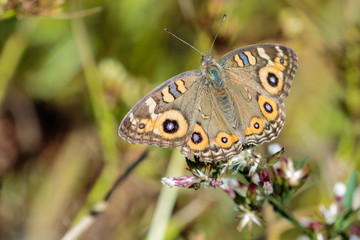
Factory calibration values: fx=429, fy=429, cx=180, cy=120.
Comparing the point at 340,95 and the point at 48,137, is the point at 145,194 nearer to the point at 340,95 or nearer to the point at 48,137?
the point at 48,137

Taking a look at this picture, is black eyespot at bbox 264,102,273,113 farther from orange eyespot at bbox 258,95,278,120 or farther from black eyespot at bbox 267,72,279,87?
black eyespot at bbox 267,72,279,87

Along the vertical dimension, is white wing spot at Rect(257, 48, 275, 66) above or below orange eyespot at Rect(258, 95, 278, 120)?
above

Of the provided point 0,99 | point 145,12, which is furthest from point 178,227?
point 145,12

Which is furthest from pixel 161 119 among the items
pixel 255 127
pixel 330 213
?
pixel 330 213

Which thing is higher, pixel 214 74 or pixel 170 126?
pixel 214 74

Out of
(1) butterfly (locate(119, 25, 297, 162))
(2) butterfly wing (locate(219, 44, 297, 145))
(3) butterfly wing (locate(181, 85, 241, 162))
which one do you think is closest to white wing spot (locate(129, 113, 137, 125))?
(1) butterfly (locate(119, 25, 297, 162))

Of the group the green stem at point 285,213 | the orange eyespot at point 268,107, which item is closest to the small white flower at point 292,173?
the green stem at point 285,213

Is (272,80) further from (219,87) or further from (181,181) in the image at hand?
(181,181)
